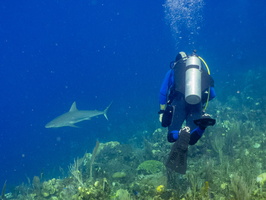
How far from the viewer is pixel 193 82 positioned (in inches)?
190

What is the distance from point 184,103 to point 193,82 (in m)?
0.91

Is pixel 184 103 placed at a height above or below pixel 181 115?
above

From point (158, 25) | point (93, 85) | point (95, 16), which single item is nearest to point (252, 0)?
point (158, 25)

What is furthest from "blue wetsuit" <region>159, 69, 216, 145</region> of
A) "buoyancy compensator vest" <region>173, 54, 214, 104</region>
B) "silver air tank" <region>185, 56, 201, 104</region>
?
"silver air tank" <region>185, 56, 201, 104</region>

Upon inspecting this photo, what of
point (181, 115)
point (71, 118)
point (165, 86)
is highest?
point (71, 118)

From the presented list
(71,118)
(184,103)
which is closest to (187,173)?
(184,103)

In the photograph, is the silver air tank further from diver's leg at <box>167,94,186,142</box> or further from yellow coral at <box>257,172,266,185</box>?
yellow coral at <box>257,172,266,185</box>

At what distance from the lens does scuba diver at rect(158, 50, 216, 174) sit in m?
4.57

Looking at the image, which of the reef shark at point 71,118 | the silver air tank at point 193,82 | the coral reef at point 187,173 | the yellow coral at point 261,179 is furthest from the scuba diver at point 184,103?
the reef shark at point 71,118

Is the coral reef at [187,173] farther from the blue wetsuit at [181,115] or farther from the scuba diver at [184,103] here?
the blue wetsuit at [181,115]

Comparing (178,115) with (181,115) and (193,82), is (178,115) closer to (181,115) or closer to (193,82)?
(181,115)

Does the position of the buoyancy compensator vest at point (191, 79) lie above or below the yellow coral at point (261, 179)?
above

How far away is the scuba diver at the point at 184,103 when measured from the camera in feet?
15.0

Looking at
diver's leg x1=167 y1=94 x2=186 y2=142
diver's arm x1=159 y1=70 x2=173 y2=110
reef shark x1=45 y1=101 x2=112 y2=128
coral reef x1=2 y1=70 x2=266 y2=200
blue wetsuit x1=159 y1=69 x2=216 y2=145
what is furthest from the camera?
reef shark x1=45 y1=101 x2=112 y2=128
